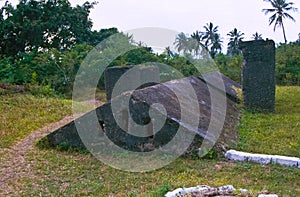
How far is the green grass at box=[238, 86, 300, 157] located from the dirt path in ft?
13.3

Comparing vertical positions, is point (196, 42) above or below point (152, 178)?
above

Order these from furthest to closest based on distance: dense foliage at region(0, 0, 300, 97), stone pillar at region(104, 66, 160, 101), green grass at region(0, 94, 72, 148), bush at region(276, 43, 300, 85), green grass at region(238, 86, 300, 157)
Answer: bush at region(276, 43, 300, 85) → dense foliage at region(0, 0, 300, 97) → stone pillar at region(104, 66, 160, 101) → green grass at region(0, 94, 72, 148) → green grass at region(238, 86, 300, 157)

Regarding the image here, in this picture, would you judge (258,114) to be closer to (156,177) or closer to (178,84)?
(178,84)

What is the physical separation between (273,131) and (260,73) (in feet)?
9.47

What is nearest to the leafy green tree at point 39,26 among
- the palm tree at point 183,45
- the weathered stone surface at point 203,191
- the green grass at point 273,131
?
the palm tree at point 183,45

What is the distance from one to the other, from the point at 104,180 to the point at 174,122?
1.82 metres

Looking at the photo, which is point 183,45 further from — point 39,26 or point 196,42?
point 39,26

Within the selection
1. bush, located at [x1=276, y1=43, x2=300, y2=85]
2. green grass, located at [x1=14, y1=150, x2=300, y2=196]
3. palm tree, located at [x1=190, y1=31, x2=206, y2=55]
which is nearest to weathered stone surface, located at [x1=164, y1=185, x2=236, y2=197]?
green grass, located at [x1=14, y1=150, x2=300, y2=196]

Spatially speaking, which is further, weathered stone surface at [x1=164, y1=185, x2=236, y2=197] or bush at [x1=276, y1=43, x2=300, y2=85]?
bush at [x1=276, y1=43, x2=300, y2=85]

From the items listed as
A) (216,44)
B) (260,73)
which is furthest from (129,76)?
(216,44)

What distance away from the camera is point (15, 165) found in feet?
22.9

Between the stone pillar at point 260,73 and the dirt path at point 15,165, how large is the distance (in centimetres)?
618

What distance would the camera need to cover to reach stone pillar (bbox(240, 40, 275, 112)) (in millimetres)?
11148

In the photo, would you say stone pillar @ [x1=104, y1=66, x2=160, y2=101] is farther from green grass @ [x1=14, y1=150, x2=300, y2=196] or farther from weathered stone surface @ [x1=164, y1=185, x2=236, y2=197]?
weathered stone surface @ [x1=164, y1=185, x2=236, y2=197]
